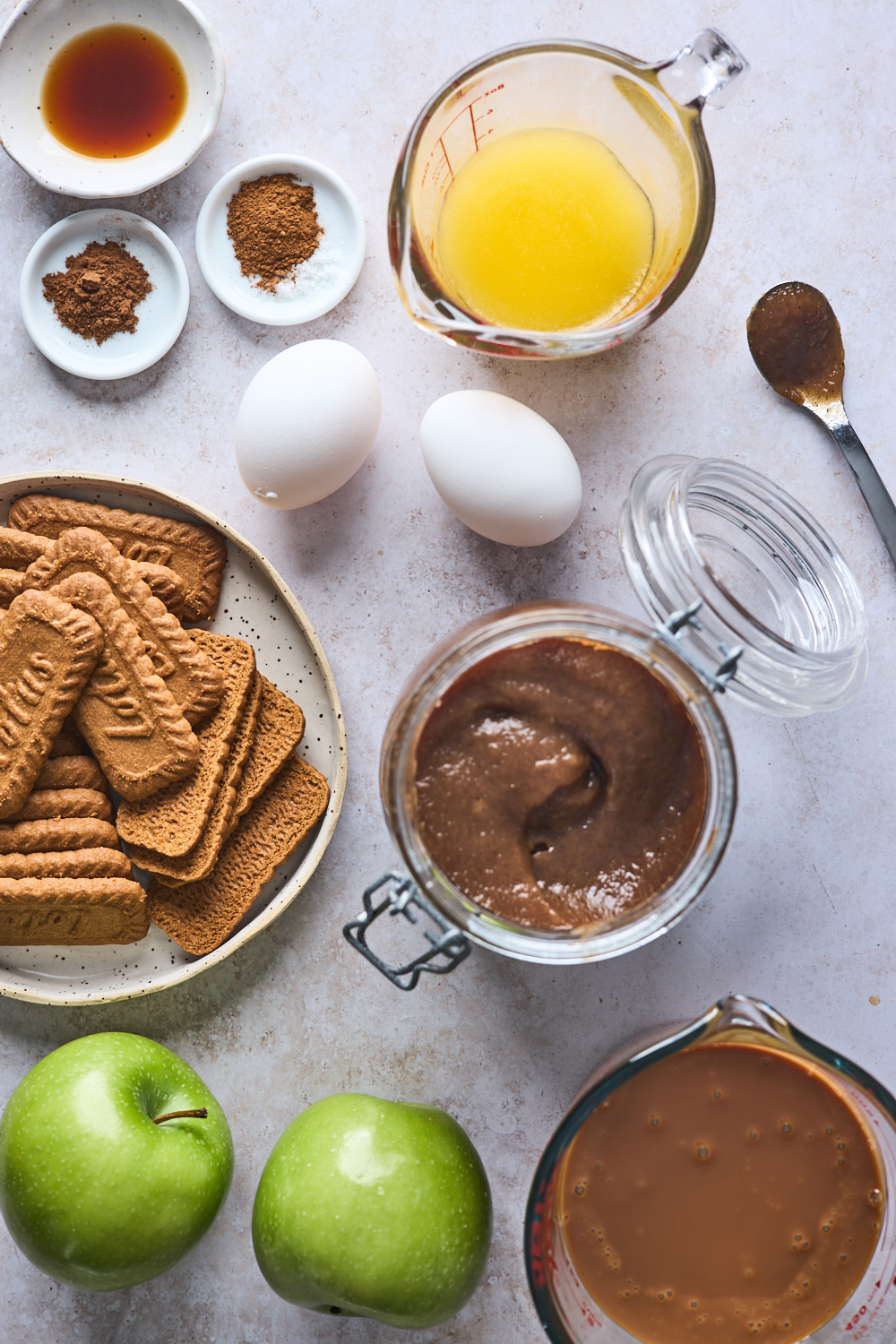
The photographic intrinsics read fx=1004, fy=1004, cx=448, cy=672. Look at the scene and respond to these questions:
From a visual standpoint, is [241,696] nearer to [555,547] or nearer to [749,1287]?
[555,547]

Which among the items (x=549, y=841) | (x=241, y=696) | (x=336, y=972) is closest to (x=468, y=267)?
(x=241, y=696)

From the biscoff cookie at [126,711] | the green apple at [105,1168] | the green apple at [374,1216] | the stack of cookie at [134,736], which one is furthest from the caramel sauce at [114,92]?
the green apple at [374,1216]

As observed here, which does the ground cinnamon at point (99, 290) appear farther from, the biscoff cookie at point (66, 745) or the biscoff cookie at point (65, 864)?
the biscoff cookie at point (65, 864)

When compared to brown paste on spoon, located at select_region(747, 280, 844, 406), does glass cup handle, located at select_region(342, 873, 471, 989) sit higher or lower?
lower

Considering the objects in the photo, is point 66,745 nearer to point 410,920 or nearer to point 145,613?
point 145,613

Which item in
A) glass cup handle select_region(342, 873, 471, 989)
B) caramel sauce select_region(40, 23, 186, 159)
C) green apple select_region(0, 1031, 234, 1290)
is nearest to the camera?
glass cup handle select_region(342, 873, 471, 989)

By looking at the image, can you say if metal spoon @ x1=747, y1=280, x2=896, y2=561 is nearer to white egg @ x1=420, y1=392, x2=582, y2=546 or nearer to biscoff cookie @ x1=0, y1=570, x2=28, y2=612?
white egg @ x1=420, y1=392, x2=582, y2=546

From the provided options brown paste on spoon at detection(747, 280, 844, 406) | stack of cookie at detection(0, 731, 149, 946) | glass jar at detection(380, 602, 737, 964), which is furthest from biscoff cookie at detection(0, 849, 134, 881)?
brown paste on spoon at detection(747, 280, 844, 406)
